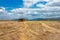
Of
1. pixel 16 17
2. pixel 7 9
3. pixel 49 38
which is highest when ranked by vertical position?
pixel 7 9

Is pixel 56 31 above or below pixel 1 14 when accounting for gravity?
below

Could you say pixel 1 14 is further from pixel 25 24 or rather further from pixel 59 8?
pixel 59 8

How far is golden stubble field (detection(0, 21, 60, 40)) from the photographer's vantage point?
1464 mm

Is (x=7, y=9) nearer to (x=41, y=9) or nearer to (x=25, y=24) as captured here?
(x=25, y=24)

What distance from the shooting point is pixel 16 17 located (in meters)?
1.51

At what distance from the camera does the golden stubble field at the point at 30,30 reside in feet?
4.80

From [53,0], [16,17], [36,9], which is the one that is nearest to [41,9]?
[36,9]

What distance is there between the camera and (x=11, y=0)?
1.50 metres

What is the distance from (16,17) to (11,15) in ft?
0.24

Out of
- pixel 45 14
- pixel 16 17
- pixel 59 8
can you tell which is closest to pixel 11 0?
pixel 16 17

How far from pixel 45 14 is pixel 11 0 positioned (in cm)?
49

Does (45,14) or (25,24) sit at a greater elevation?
(45,14)

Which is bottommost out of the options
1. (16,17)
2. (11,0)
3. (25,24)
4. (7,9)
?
(25,24)

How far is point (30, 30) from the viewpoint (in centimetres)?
150
